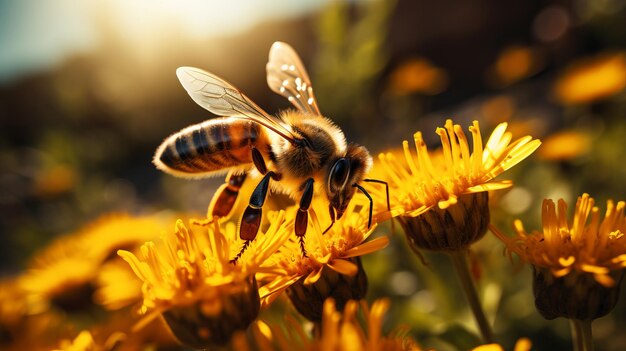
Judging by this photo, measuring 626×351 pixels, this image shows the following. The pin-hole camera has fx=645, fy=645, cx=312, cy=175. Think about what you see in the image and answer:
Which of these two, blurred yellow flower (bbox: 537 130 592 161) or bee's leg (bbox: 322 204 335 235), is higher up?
bee's leg (bbox: 322 204 335 235)

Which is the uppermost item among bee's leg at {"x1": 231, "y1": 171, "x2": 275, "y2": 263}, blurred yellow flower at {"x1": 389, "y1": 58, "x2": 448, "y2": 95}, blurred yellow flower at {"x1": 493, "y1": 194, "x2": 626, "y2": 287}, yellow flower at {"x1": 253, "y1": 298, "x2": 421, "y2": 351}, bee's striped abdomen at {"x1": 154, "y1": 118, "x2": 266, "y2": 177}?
blurred yellow flower at {"x1": 389, "y1": 58, "x2": 448, "y2": 95}

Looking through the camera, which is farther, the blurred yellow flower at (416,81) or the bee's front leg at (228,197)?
the blurred yellow flower at (416,81)

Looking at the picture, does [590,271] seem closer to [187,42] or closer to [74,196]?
[74,196]

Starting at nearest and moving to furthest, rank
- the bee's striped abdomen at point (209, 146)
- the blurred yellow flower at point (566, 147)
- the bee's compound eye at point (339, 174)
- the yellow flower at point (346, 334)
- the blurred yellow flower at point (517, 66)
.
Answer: the yellow flower at point (346, 334) < the bee's compound eye at point (339, 174) < the bee's striped abdomen at point (209, 146) < the blurred yellow flower at point (566, 147) < the blurred yellow flower at point (517, 66)

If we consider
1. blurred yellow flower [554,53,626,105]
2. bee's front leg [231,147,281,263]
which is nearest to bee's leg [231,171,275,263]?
bee's front leg [231,147,281,263]

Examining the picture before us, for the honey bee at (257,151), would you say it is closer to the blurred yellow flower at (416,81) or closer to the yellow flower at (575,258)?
the yellow flower at (575,258)

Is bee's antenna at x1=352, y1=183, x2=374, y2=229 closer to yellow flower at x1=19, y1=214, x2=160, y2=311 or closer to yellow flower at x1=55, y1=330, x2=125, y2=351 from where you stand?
yellow flower at x1=55, y1=330, x2=125, y2=351

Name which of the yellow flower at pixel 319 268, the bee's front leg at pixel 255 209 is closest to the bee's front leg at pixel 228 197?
the bee's front leg at pixel 255 209
